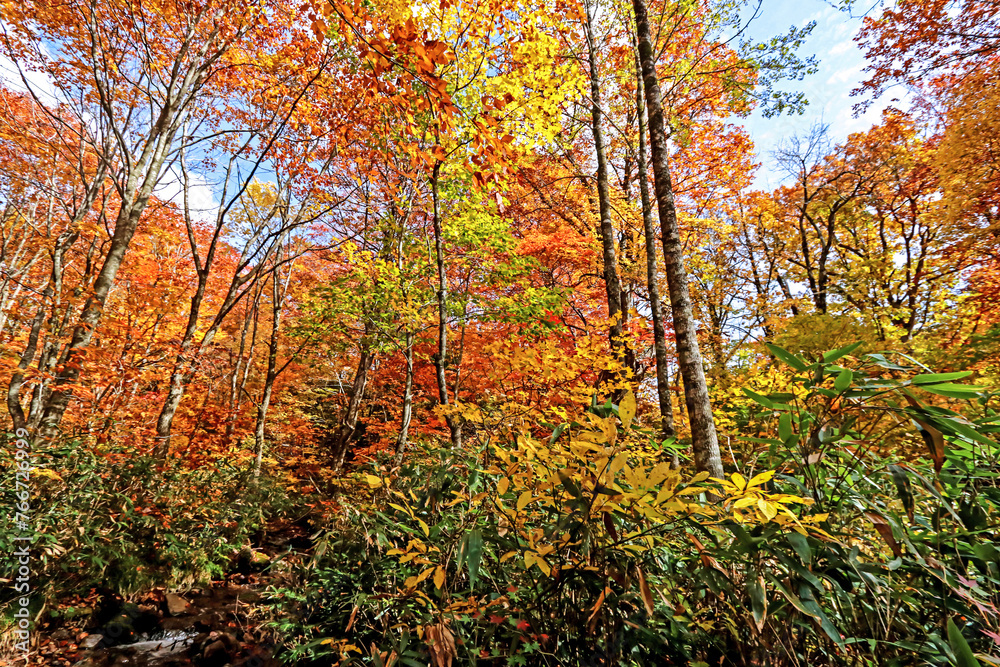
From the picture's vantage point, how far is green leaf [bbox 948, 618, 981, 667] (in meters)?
0.88

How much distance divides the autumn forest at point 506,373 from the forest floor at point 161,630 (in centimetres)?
4

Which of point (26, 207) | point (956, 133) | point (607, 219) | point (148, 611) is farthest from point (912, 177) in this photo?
point (26, 207)

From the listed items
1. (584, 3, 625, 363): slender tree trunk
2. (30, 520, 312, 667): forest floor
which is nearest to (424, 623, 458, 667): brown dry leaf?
(30, 520, 312, 667): forest floor

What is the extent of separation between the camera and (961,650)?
0.89 meters

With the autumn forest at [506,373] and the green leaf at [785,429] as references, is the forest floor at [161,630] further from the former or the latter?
the green leaf at [785,429]

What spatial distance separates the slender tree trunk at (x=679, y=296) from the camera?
2973 mm

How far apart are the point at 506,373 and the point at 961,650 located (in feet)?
15.9

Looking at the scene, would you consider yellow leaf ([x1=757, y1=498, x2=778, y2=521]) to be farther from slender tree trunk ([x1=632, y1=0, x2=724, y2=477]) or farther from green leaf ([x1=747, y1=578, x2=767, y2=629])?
slender tree trunk ([x1=632, y1=0, x2=724, y2=477])

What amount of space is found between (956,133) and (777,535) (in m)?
11.3

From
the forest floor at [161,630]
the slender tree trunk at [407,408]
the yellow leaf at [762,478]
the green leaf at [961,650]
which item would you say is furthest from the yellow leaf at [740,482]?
the slender tree trunk at [407,408]

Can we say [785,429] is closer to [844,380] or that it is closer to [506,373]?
[844,380]

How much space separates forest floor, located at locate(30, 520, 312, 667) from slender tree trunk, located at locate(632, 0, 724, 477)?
13.1 feet

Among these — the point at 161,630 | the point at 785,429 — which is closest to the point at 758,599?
the point at 785,429

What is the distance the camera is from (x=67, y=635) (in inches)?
160
